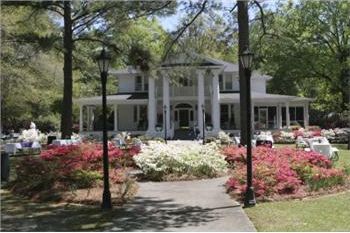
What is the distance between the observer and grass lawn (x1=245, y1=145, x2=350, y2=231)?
34.4ft

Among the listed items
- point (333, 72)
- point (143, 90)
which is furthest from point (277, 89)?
point (143, 90)

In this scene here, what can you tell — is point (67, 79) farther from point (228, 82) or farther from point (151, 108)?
point (228, 82)

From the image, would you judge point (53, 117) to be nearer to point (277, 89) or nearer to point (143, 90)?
point (143, 90)

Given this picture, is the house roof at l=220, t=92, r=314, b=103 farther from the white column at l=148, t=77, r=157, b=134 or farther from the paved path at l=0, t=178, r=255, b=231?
the paved path at l=0, t=178, r=255, b=231

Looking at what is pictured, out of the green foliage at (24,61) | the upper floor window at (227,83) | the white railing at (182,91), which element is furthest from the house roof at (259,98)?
the green foliage at (24,61)

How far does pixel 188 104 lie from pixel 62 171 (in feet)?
116

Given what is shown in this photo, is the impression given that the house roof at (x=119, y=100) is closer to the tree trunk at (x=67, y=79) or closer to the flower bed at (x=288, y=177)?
the tree trunk at (x=67, y=79)

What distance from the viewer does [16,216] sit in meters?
11.9

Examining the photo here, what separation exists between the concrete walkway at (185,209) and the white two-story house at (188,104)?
95.5 feet

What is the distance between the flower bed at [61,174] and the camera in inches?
598

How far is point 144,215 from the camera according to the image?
39.3 feet

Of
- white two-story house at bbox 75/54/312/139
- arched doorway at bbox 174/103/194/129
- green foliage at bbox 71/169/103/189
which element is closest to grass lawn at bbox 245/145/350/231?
green foliage at bbox 71/169/103/189

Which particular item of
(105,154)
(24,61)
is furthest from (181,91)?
(105,154)

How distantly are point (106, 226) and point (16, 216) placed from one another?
219 centimetres
